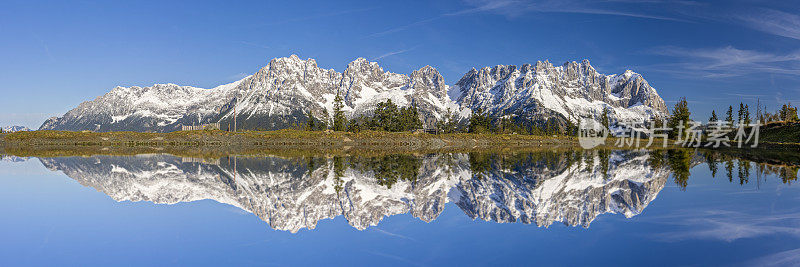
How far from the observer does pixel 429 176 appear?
27.6m

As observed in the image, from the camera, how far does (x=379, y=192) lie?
2017 centimetres

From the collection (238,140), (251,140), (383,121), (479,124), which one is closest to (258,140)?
(251,140)

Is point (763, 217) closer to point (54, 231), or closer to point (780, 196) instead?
point (780, 196)

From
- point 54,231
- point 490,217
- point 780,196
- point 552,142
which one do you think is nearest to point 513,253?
point 490,217

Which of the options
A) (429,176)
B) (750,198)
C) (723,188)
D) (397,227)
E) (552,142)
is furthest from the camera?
(552,142)

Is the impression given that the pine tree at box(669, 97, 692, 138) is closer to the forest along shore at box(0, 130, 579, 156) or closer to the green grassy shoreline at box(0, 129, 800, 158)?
the green grassy shoreline at box(0, 129, 800, 158)

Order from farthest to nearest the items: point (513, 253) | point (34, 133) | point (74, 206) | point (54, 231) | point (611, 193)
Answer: point (34, 133)
point (611, 193)
point (74, 206)
point (54, 231)
point (513, 253)

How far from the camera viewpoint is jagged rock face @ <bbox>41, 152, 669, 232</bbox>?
14.8 meters

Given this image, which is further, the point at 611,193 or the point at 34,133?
the point at 34,133

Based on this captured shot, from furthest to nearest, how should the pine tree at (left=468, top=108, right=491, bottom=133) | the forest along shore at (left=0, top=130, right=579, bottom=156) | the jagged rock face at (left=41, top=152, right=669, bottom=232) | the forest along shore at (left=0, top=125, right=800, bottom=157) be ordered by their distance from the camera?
the pine tree at (left=468, top=108, right=491, bottom=133) → the forest along shore at (left=0, top=130, right=579, bottom=156) → the forest along shore at (left=0, top=125, right=800, bottom=157) → the jagged rock face at (left=41, top=152, right=669, bottom=232)

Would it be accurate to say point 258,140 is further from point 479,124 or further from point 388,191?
point 388,191

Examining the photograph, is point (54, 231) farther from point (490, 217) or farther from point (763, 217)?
point (763, 217)

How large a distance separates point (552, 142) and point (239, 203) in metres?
124

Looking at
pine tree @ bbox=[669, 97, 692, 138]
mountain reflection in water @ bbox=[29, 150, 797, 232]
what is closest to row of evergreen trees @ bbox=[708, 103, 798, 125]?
pine tree @ bbox=[669, 97, 692, 138]
